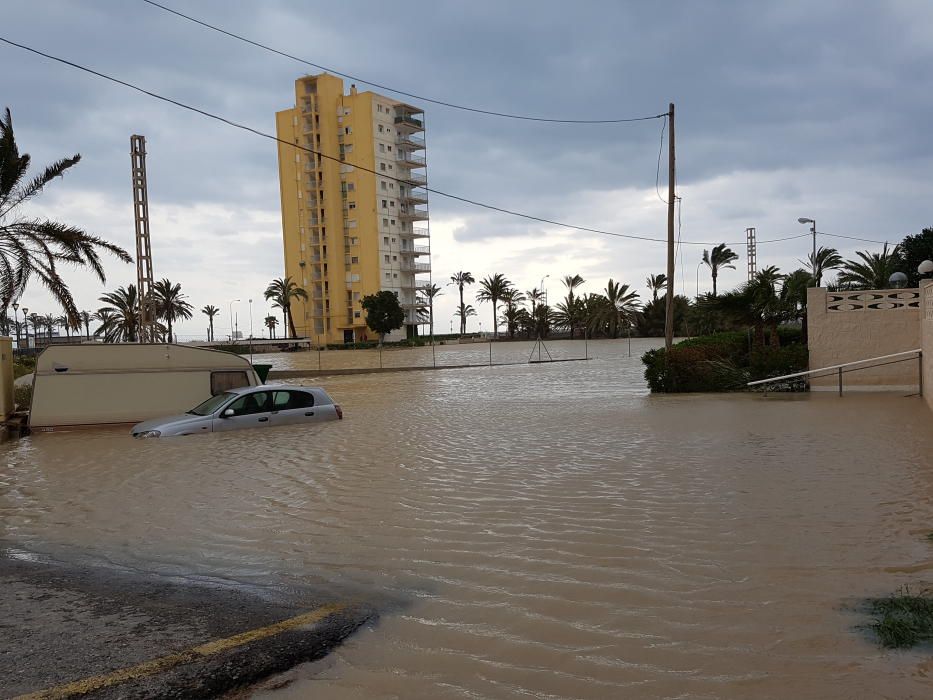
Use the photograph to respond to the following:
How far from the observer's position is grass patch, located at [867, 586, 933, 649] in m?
4.30

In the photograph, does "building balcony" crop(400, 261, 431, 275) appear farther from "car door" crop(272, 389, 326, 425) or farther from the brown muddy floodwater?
the brown muddy floodwater

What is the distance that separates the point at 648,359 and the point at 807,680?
67.1 ft

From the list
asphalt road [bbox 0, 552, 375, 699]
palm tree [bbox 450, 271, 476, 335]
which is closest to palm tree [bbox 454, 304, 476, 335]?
palm tree [bbox 450, 271, 476, 335]

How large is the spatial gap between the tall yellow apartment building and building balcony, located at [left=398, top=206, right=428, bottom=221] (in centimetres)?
17

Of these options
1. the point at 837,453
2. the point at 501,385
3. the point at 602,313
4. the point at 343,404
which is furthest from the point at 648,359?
the point at 602,313

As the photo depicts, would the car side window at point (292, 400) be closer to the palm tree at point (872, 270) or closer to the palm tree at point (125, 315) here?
the palm tree at point (872, 270)

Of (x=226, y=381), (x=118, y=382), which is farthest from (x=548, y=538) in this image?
(x=118, y=382)

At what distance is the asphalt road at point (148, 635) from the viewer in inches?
158

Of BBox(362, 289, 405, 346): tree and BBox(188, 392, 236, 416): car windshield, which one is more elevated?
BBox(362, 289, 405, 346): tree

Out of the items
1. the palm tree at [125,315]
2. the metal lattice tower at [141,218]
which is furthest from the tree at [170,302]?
the metal lattice tower at [141,218]

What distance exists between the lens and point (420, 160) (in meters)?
107

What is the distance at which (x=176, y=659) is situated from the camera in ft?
14.1

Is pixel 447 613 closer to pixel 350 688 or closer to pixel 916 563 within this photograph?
pixel 350 688

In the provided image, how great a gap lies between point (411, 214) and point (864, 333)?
88929 mm
